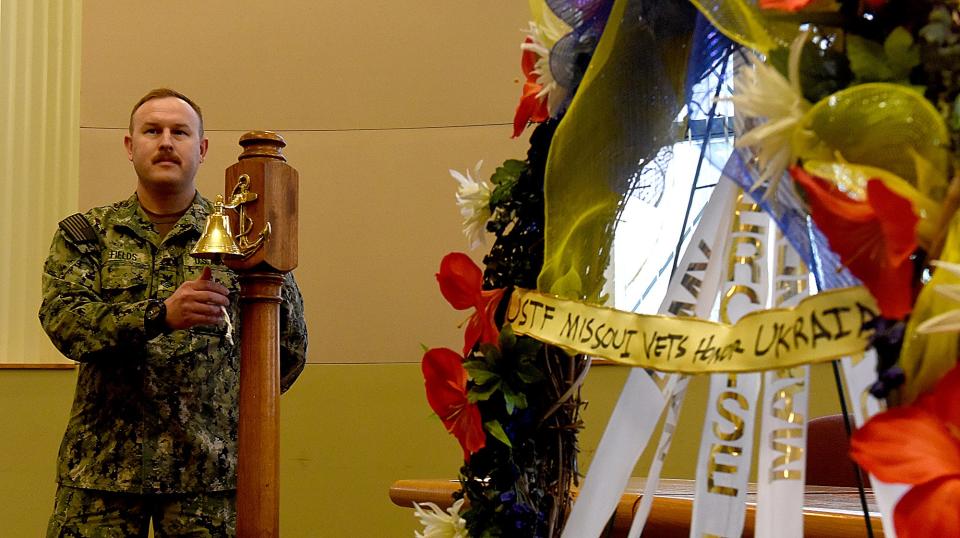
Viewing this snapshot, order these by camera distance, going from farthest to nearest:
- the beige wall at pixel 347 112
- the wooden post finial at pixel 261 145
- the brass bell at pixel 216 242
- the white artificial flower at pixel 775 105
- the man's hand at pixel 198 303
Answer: the beige wall at pixel 347 112, the man's hand at pixel 198 303, the wooden post finial at pixel 261 145, the brass bell at pixel 216 242, the white artificial flower at pixel 775 105

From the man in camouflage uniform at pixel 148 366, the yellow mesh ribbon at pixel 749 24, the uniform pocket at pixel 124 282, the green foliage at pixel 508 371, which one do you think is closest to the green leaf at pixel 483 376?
the green foliage at pixel 508 371

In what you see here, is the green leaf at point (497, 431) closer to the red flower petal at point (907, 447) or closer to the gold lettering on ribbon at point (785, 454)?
the gold lettering on ribbon at point (785, 454)

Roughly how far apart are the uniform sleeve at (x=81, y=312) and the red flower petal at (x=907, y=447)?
1.65m

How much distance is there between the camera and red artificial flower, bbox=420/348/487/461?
2.83 feet

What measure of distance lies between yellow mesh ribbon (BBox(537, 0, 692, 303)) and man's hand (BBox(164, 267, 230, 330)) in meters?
1.18

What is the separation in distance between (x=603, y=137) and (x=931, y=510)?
41 centimetres

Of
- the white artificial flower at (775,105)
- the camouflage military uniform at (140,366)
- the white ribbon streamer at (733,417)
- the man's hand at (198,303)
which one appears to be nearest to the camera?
the white artificial flower at (775,105)

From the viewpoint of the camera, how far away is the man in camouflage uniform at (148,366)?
1.98m

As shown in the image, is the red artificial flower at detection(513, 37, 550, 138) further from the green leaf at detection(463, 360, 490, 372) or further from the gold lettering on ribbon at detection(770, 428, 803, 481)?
the gold lettering on ribbon at detection(770, 428, 803, 481)

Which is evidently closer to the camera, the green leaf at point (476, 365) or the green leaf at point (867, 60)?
the green leaf at point (867, 60)

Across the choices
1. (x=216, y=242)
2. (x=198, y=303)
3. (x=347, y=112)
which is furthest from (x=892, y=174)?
(x=347, y=112)

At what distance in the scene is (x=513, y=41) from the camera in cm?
347

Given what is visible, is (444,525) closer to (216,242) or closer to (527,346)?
(527,346)

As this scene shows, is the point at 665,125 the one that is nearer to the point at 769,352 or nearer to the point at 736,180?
the point at 736,180
